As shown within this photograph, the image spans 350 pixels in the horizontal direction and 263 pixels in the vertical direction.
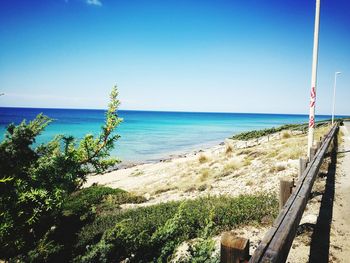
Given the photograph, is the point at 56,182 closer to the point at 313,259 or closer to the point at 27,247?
the point at 27,247

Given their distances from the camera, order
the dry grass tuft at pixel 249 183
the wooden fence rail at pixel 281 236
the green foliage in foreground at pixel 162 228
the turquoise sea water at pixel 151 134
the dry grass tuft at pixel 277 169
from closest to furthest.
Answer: the wooden fence rail at pixel 281 236
the green foliage in foreground at pixel 162 228
the dry grass tuft at pixel 249 183
the dry grass tuft at pixel 277 169
the turquoise sea water at pixel 151 134

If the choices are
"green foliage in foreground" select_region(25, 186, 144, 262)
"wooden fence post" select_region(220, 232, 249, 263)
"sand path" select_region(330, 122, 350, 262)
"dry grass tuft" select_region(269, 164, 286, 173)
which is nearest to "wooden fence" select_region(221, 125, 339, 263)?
"wooden fence post" select_region(220, 232, 249, 263)

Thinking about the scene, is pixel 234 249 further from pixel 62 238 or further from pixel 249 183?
pixel 249 183

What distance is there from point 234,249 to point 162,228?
109 centimetres

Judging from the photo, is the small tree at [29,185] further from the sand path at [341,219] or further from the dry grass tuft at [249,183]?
the dry grass tuft at [249,183]

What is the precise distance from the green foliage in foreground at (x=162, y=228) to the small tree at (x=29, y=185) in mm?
410

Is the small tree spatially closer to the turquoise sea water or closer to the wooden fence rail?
the turquoise sea water

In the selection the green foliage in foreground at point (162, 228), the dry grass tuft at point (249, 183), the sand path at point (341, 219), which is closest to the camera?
the green foliage in foreground at point (162, 228)

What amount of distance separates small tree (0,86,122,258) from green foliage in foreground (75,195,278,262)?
410 millimetres

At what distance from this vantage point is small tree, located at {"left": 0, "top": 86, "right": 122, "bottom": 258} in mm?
1870

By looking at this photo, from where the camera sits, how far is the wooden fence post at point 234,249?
177cm

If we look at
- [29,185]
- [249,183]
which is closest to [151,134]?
[249,183]

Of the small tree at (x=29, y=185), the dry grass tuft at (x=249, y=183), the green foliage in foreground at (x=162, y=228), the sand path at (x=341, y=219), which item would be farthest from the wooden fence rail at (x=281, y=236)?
the dry grass tuft at (x=249, y=183)

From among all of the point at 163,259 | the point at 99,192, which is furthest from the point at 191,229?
the point at 99,192
